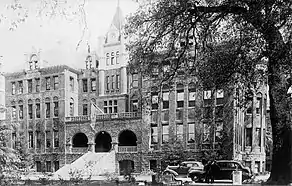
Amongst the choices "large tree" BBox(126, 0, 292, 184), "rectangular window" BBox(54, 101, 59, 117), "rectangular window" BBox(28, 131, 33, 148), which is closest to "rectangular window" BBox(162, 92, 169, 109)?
"large tree" BBox(126, 0, 292, 184)

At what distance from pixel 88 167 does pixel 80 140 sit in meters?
0.24

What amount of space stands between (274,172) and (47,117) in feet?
6.08

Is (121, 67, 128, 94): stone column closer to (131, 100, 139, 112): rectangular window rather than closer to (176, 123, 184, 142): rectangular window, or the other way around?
(131, 100, 139, 112): rectangular window

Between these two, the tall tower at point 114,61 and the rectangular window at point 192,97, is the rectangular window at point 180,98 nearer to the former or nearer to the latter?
the rectangular window at point 192,97

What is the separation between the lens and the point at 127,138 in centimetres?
258

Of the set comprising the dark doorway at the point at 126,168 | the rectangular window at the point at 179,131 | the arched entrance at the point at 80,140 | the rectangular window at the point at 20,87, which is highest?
the rectangular window at the point at 20,87

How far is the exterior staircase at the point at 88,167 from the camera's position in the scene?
2.58 metres

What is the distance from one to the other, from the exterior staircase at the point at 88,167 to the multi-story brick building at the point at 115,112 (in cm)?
4

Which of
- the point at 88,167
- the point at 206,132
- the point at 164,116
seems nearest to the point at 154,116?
the point at 164,116

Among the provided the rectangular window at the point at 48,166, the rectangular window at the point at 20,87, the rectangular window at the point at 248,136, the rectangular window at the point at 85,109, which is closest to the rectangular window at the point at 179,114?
the rectangular window at the point at 248,136

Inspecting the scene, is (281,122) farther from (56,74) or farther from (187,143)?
(56,74)

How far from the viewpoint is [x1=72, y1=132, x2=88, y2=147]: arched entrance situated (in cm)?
261

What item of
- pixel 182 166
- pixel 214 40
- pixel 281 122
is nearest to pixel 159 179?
pixel 182 166

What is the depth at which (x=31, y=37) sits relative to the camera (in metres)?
2.73
